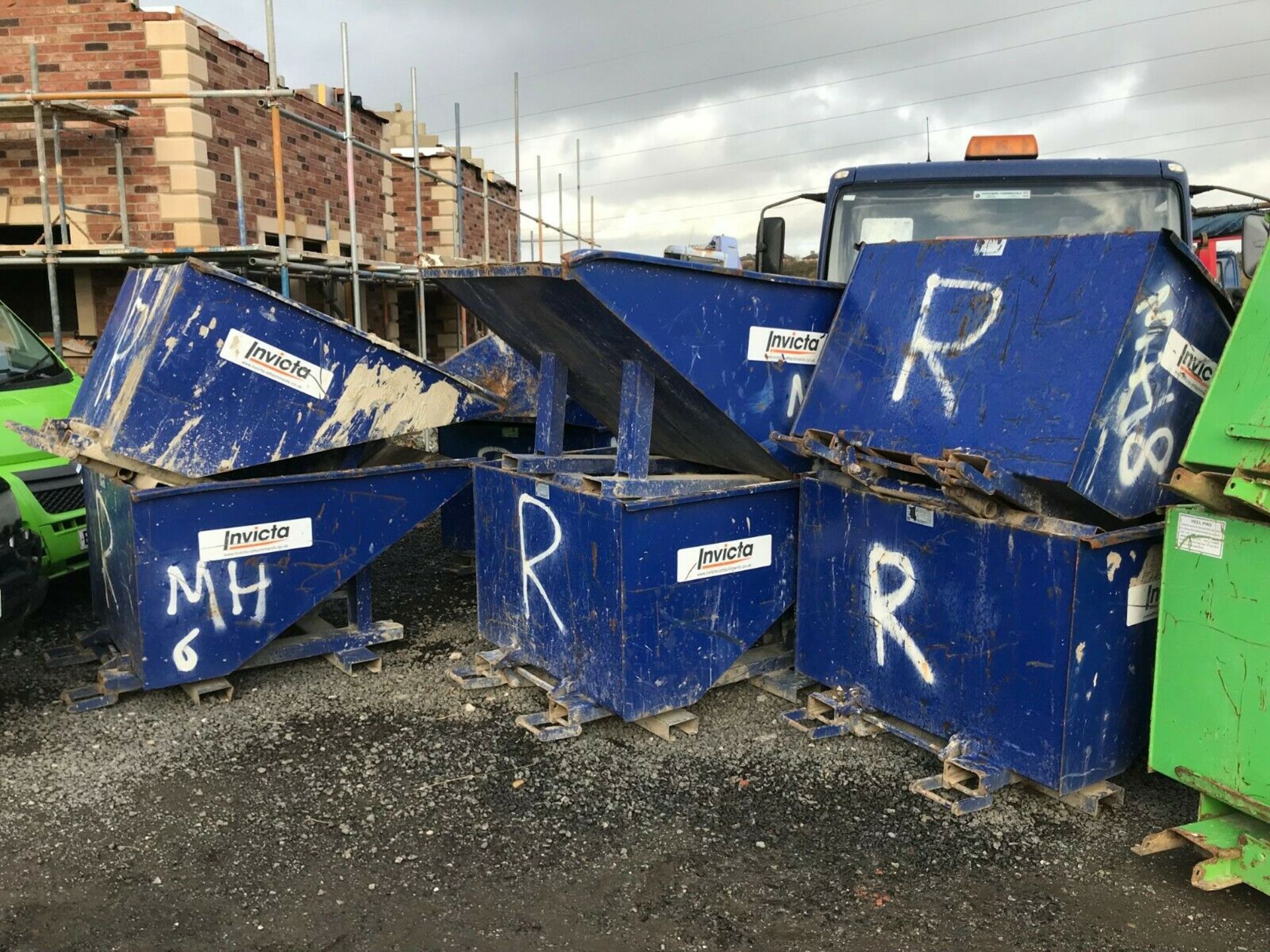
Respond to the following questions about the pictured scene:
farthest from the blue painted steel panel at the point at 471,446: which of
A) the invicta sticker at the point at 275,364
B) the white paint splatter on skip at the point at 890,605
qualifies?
the white paint splatter on skip at the point at 890,605

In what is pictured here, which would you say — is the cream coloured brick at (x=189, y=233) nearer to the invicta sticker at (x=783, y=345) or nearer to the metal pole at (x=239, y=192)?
the metal pole at (x=239, y=192)

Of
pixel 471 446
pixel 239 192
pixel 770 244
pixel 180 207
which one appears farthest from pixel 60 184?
pixel 770 244

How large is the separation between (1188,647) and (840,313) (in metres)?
2.01

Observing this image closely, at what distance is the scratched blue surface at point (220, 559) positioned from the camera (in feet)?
14.9

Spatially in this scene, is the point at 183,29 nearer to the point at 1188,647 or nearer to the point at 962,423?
the point at 962,423

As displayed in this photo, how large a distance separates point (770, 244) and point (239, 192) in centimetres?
604

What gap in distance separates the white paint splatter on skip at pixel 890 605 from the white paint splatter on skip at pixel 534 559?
4.63 ft

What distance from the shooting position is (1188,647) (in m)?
3.25

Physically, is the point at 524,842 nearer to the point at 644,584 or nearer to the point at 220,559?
the point at 644,584

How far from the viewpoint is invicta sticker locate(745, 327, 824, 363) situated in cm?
441

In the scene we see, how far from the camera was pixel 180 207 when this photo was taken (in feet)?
30.1

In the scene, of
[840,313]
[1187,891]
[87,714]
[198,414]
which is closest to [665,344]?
[840,313]

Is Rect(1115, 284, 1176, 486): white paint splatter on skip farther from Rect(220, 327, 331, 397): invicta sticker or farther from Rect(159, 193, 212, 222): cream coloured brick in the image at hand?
Rect(159, 193, 212, 222): cream coloured brick

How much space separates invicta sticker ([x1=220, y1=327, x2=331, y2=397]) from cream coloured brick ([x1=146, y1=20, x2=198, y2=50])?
5783mm
